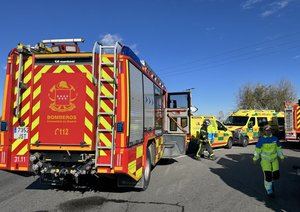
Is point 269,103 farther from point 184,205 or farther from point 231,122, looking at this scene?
point 184,205

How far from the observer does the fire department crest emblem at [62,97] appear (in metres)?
8.30

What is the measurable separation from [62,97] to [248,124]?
18.8m

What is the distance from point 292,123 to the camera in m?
22.8

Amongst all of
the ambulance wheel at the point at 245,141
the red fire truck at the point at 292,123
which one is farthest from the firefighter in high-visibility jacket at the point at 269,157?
the ambulance wheel at the point at 245,141

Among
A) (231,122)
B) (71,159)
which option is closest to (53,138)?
(71,159)

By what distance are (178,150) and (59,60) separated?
7.22 meters

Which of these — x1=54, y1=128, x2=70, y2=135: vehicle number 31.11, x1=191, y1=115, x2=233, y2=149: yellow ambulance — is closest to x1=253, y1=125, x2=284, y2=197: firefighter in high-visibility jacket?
x1=54, y1=128, x2=70, y2=135: vehicle number 31.11

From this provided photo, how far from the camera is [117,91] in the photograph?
8031mm

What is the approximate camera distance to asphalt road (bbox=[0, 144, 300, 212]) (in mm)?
7891

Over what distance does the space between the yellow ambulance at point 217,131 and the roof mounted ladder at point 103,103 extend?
40.1 feet

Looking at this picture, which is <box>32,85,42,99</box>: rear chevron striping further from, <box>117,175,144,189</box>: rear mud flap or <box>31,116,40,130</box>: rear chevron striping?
<box>117,175,144,189</box>: rear mud flap

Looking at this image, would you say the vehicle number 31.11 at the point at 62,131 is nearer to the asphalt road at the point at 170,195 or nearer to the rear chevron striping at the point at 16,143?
the rear chevron striping at the point at 16,143

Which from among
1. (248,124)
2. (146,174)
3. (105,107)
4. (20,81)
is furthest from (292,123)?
(20,81)

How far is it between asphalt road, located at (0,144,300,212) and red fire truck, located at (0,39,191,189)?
0.59 m
